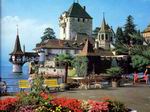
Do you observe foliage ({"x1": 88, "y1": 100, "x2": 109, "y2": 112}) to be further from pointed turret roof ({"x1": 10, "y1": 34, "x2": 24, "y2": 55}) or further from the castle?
pointed turret roof ({"x1": 10, "y1": 34, "x2": 24, "y2": 55})

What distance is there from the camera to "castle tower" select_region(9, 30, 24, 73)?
322 feet

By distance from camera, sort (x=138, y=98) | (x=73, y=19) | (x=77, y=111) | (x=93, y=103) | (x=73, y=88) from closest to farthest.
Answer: (x=77, y=111) → (x=93, y=103) → (x=138, y=98) → (x=73, y=88) → (x=73, y=19)

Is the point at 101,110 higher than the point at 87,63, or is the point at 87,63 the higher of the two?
the point at 87,63

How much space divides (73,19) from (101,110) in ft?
316

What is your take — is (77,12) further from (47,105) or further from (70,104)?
(47,105)

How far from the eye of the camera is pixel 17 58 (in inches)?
3944

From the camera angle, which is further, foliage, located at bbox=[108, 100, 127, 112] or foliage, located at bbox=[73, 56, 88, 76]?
foliage, located at bbox=[73, 56, 88, 76]

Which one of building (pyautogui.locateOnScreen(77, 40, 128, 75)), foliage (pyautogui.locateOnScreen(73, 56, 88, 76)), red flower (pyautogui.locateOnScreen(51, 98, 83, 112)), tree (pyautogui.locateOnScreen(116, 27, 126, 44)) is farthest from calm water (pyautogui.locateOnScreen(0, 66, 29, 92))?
tree (pyautogui.locateOnScreen(116, 27, 126, 44))

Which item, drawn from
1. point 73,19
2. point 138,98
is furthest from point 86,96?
point 73,19

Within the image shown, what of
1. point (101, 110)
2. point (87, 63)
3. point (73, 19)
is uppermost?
point (73, 19)

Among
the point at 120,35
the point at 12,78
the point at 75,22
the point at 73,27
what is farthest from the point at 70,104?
the point at 75,22

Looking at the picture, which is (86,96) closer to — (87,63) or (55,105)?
(55,105)

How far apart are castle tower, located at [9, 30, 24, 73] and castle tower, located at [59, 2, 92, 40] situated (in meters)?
14.7

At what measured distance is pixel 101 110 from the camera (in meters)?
13.3
